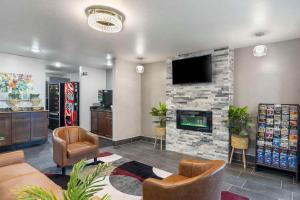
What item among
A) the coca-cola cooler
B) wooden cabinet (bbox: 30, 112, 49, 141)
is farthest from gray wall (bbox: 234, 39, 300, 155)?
the coca-cola cooler

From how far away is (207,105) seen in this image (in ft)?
14.0

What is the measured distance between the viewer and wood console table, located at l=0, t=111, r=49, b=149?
14.8 feet

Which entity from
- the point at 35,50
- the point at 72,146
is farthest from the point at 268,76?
the point at 35,50

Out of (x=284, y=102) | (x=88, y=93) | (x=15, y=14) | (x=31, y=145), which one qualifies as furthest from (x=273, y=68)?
(x=31, y=145)

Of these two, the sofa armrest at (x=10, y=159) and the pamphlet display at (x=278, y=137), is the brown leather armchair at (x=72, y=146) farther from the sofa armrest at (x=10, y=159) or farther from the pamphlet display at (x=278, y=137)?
the pamphlet display at (x=278, y=137)

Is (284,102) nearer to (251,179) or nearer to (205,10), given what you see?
(251,179)

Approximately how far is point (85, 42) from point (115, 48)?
686mm

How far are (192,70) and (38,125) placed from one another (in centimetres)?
447

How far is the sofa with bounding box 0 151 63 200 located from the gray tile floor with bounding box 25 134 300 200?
101cm

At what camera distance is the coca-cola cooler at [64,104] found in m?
6.83

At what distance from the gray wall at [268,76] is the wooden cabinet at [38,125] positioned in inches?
203

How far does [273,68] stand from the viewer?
3.63 metres

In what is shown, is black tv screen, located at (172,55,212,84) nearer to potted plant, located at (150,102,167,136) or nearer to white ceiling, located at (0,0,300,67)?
white ceiling, located at (0,0,300,67)

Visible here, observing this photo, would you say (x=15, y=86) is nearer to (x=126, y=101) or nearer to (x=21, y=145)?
(x=21, y=145)
